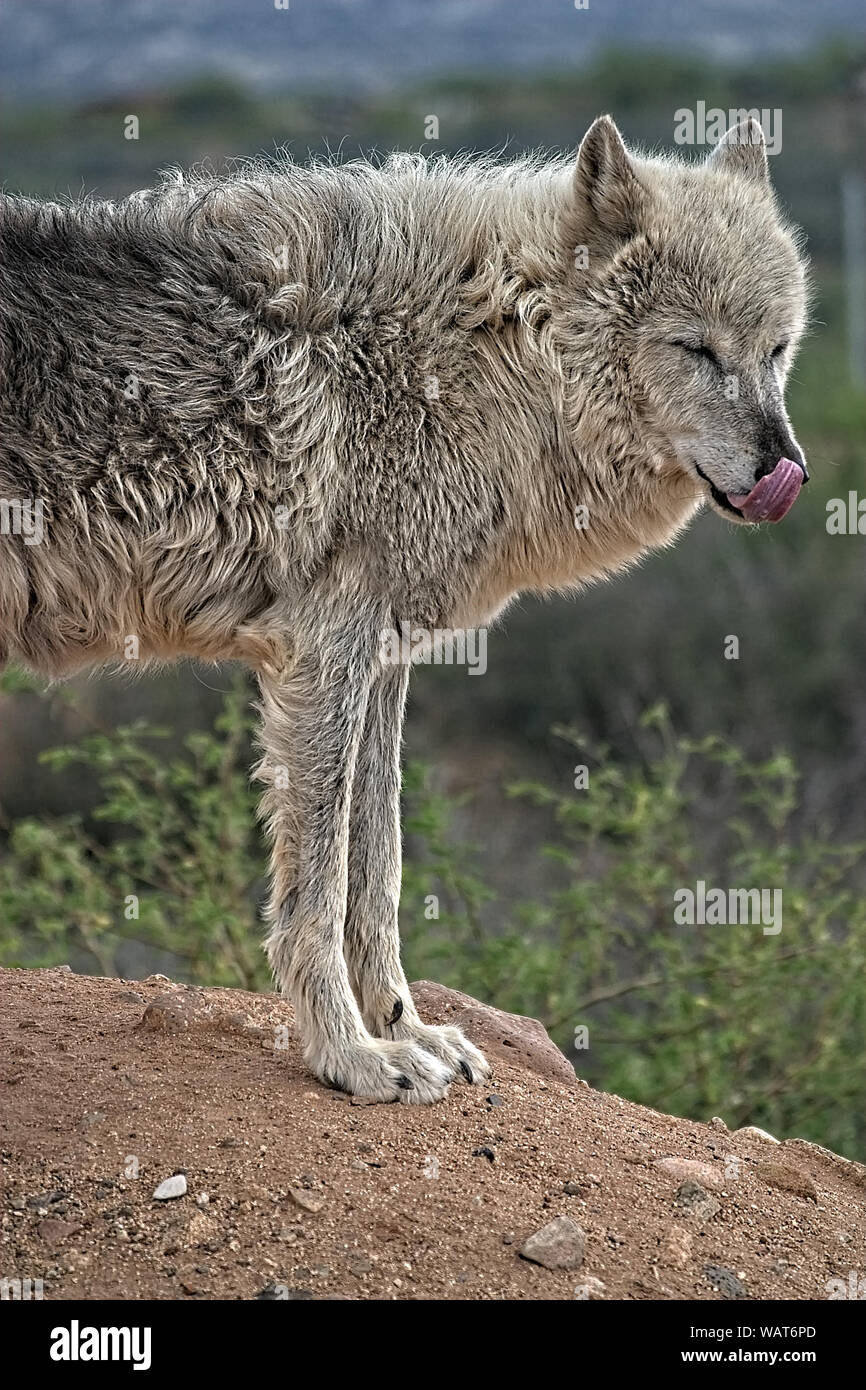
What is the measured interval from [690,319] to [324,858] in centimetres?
236

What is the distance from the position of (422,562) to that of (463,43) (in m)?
47.9

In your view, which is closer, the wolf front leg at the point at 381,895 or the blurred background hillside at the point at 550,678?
the wolf front leg at the point at 381,895

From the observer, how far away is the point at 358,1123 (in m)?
5.21

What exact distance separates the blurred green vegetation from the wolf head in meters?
2.84

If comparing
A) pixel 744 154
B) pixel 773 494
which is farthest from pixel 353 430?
pixel 744 154

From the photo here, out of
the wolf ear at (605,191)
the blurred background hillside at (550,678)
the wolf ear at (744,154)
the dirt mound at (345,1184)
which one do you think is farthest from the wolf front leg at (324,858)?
the wolf ear at (744,154)

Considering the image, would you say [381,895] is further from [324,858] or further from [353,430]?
[353,430]

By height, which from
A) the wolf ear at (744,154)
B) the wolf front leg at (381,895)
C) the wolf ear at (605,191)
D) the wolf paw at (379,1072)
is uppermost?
the wolf ear at (744,154)

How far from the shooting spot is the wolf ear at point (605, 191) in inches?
219

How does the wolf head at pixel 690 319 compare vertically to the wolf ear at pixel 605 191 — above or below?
below

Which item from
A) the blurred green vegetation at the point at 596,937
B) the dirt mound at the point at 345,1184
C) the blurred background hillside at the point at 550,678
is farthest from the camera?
the blurred background hillside at the point at 550,678

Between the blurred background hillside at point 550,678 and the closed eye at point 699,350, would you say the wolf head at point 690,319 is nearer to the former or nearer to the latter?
the closed eye at point 699,350

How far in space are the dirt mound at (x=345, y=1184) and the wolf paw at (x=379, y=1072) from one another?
0.05 meters

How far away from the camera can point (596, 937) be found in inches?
358
